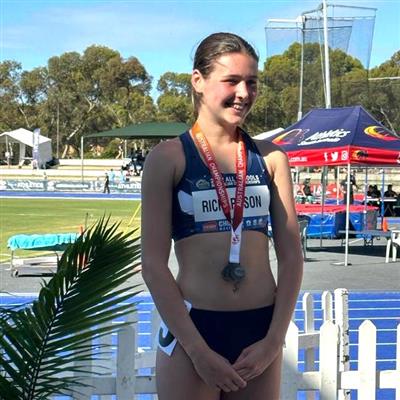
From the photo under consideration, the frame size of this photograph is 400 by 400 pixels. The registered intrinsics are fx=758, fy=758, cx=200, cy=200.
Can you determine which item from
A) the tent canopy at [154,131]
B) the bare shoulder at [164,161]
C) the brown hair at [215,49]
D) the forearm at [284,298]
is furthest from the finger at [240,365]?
the tent canopy at [154,131]

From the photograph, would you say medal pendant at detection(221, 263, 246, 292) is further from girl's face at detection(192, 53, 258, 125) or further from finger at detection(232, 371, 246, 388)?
girl's face at detection(192, 53, 258, 125)

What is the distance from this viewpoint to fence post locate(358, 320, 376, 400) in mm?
3838

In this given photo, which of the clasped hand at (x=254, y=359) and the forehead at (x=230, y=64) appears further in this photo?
the forehead at (x=230, y=64)

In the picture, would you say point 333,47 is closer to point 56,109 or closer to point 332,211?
point 332,211

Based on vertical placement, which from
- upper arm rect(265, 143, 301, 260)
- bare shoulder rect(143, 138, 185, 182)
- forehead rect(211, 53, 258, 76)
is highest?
forehead rect(211, 53, 258, 76)

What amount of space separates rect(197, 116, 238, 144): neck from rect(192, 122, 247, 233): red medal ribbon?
2 cm

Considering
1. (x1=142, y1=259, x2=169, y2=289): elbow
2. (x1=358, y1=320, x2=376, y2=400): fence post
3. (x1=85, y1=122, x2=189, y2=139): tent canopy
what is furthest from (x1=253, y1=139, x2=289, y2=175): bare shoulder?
(x1=85, y1=122, x2=189, y2=139): tent canopy

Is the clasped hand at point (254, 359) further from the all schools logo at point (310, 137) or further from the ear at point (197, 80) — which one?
the all schools logo at point (310, 137)

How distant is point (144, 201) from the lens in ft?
8.13

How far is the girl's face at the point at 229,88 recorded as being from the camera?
8.27ft

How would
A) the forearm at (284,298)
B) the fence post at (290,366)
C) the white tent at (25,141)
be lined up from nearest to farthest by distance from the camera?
the forearm at (284,298) → the fence post at (290,366) → the white tent at (25,141)

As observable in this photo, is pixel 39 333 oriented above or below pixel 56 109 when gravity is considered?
below

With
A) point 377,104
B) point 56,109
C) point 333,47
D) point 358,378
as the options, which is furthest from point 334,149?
point 56,109

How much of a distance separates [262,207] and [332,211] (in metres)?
17.5
